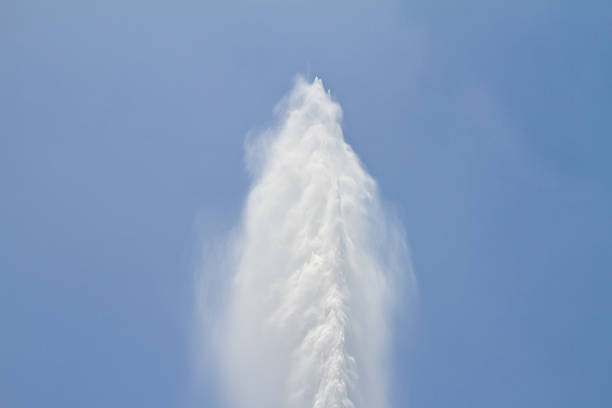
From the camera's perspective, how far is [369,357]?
43.7m

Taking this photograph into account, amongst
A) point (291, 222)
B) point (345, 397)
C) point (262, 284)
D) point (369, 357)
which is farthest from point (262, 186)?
point (345, 397)

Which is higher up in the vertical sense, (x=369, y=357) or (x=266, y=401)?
(x=369, y=357)

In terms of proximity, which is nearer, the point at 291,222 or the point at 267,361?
the point at 267,361

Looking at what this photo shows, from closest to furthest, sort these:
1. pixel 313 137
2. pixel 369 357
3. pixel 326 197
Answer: pixel 369 357 < pixel 326 197 < pixel 313 137

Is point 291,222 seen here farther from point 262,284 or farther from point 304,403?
point 304,403

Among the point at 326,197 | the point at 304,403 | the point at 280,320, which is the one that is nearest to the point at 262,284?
the point at 280,320

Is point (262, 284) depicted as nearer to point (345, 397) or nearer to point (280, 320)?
point (280, 320)

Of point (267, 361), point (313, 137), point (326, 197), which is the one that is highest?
point (313, 137)

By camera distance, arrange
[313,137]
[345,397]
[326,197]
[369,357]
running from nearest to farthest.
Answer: [345,397], [369,357], [326,197], [313,137]

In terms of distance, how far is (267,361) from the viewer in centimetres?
4562

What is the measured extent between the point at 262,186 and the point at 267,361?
13912 millimetres

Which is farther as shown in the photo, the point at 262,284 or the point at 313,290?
the point at 262,284

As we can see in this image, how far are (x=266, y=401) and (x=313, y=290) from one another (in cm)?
746

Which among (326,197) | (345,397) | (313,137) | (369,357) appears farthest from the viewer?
(313,137)
